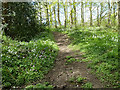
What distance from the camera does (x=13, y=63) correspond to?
625 cm

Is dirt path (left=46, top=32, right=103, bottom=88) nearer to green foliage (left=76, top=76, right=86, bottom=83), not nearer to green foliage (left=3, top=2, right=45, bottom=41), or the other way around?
green foliage (left=76, top=76, right=86, bottom=83)

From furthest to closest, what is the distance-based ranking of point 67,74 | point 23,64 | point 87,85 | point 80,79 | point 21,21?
1. point 21,21
2. point 23,64
3. point 67,74
4. point 80,79
5. point 87,85

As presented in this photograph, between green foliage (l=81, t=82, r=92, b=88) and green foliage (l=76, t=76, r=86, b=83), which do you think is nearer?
green foliage (l=81, t=82, r=92, b=88)

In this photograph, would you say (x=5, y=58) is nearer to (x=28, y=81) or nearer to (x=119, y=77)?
(x=28, y=81)

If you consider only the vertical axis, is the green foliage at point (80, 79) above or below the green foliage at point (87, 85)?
above

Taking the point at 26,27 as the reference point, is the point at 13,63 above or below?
below

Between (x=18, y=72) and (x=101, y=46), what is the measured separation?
5505mm

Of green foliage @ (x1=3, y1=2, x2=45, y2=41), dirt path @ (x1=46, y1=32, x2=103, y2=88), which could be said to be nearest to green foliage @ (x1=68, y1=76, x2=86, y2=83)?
dirt path @ (x1=46, y1=32, x2=103, y2=88)

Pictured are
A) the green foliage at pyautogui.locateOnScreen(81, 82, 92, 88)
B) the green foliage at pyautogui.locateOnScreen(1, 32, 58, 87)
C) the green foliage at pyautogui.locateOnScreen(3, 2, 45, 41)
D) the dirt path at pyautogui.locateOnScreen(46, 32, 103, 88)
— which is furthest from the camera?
the green foliage at pyautogui.locateOnScreen(3, 2, 45, 41)

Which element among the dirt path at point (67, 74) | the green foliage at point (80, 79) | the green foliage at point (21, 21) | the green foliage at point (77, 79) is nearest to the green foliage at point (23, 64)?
the dirt path at point (67, 74)

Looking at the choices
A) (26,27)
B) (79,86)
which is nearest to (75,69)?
(79,86)

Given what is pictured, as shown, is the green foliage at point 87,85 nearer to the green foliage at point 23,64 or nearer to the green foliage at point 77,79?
the green foliage at point 77,79

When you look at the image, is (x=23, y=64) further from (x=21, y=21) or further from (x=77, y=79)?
(x=21, y=21)

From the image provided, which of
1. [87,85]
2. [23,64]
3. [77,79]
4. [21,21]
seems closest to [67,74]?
[77,79]
